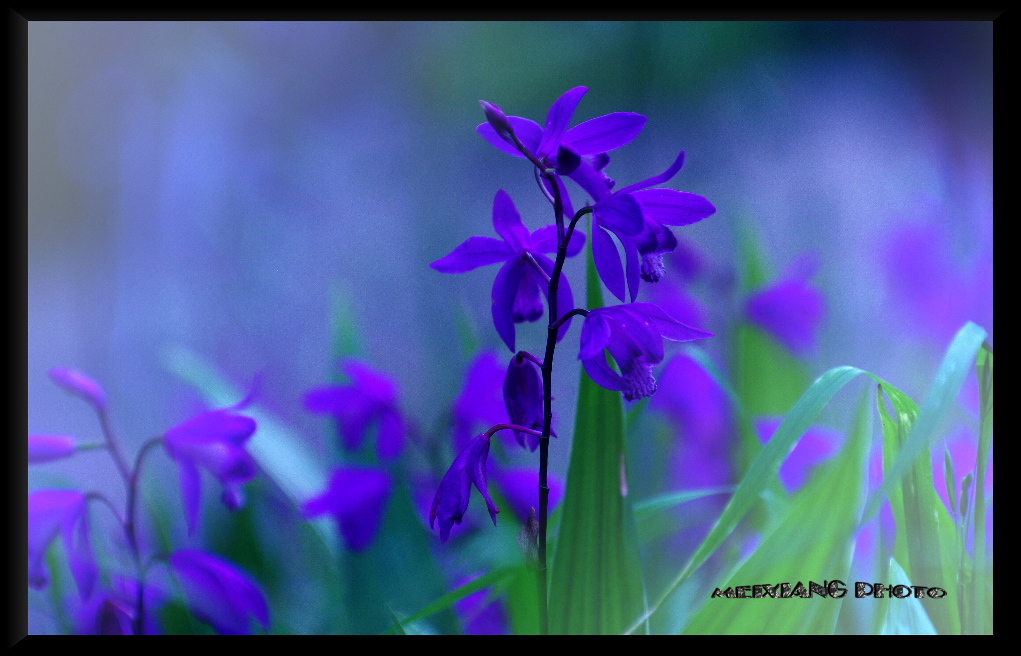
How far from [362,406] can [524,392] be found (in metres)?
0.35

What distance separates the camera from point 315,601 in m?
1.31

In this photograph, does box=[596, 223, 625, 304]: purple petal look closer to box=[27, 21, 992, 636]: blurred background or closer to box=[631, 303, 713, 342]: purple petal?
box=[631, 303, 713, 342]: purple petal

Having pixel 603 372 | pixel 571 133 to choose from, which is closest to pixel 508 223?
pixel 571 133

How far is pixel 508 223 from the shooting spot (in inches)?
45.0

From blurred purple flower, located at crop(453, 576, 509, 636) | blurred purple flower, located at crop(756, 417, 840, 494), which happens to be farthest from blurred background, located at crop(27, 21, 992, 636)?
blurred purple flower, located at crop(453, 576, 509, 636)

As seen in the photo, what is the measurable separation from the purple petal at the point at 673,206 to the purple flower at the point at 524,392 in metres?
0.28

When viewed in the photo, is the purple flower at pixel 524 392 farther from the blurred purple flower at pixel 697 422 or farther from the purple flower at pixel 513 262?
the blurred purple flower at pixel 697 422

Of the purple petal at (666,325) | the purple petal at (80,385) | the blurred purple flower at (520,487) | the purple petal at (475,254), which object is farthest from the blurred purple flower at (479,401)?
the purple petal at (80,385)

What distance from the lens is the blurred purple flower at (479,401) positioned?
129cm

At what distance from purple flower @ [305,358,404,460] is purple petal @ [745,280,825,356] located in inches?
25.1

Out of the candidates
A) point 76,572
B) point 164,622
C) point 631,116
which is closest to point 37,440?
point 76,572

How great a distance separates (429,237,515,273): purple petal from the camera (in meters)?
1.16

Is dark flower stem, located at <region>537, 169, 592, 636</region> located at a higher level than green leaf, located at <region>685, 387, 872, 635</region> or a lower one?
higher
